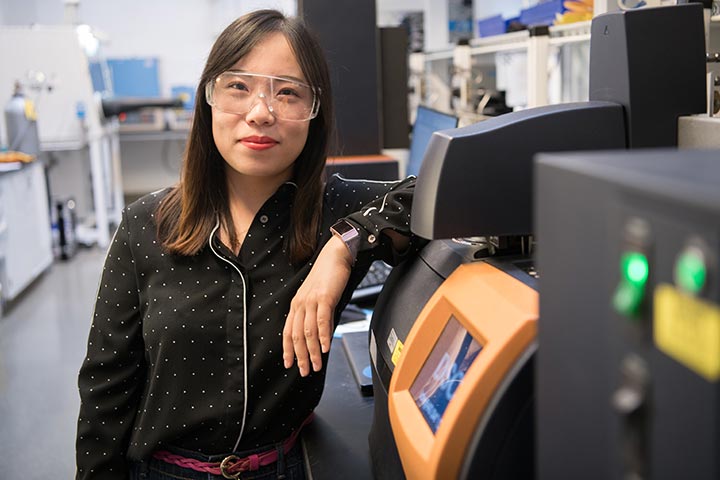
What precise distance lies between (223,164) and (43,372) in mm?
Answer: 2284

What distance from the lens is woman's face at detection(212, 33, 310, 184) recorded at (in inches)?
38.8

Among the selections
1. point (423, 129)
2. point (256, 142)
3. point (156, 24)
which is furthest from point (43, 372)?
point (156, 24)

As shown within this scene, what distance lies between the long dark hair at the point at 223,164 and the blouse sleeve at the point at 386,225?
14cm

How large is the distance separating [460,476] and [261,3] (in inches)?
34.5

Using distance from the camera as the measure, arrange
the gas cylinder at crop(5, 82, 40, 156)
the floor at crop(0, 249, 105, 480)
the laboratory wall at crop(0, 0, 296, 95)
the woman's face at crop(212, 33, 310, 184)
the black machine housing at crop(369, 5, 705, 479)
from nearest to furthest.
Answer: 1. the black machine housing at crop(369, 5, 705, 479)
2. the woman's face at crop(212, 33, 310, 184)
3. the floor at crop(0, 249, 105, 480)
4. the gas cylinder at crop(5, 82, 40, 156)
5. the laboratory wall at crop(0, 0, 296, 95)

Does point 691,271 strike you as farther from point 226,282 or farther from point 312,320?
point 226,282

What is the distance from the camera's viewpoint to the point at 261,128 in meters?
0.98

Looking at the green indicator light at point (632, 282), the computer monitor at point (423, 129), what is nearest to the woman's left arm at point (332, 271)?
the green indicator light at point (632, 282)

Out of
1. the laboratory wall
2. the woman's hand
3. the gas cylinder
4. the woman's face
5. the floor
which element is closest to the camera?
the woman's hand

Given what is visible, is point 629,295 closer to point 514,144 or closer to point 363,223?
point 514,144

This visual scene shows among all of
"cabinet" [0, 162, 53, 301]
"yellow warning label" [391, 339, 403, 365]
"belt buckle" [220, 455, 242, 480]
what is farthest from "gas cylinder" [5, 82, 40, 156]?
"yellow warning label" [391, 339, 403, 365]

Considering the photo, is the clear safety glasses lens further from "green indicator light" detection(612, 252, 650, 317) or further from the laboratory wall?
the laboratory wall

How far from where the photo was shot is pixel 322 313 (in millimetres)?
853

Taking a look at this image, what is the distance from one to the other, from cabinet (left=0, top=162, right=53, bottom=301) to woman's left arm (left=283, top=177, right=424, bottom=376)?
333 centimetres
